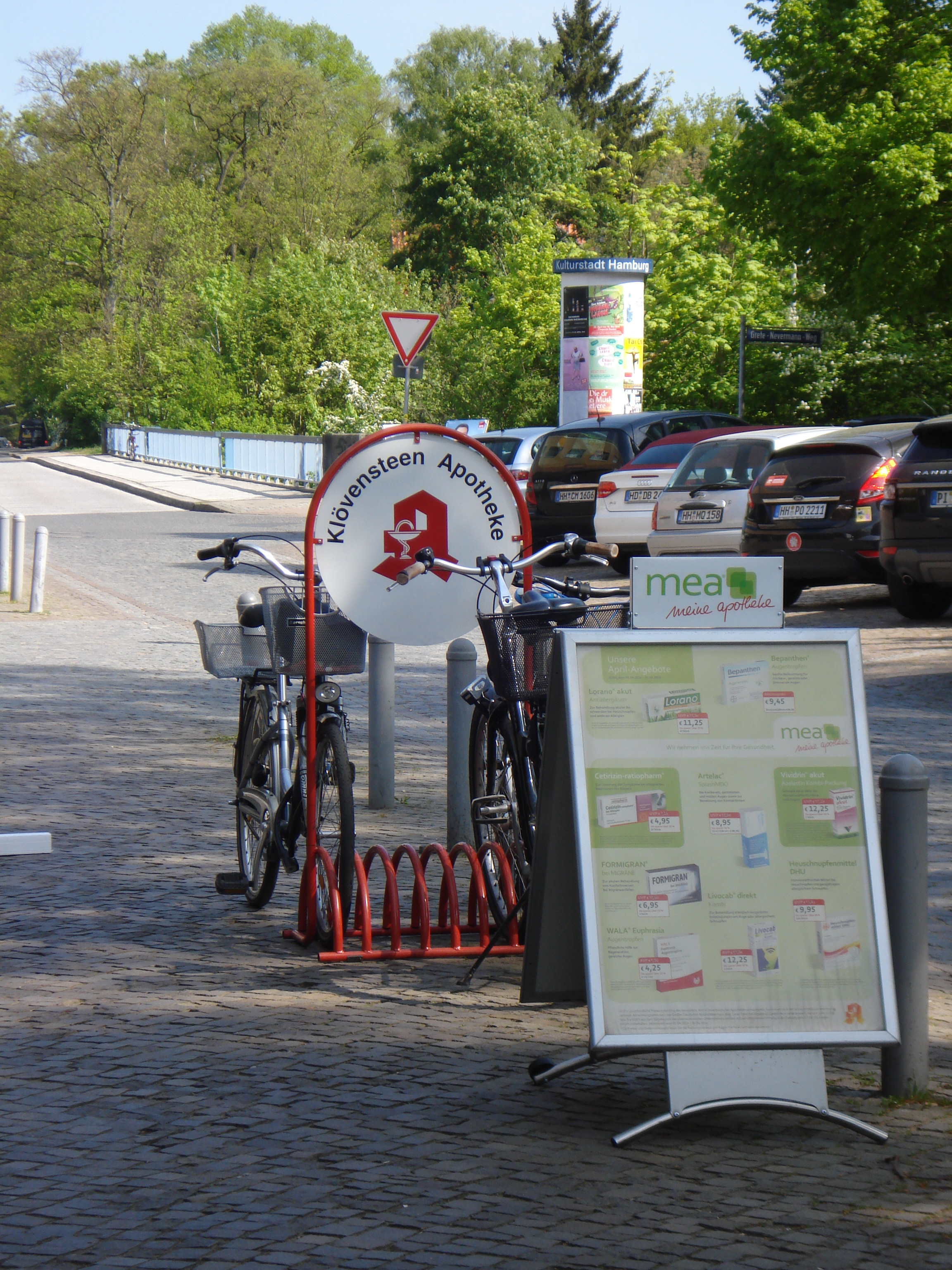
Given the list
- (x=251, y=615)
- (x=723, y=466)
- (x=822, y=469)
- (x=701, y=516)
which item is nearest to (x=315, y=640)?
(x=251, y=615)

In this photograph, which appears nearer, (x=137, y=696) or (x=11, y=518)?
(x=137, y=696)

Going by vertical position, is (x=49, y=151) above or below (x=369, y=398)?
above

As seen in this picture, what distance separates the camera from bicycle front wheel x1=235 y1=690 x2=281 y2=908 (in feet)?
19.3

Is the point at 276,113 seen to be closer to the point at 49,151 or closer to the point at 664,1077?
the point at 49,151

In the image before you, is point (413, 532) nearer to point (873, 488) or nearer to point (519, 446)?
point (873, 488)

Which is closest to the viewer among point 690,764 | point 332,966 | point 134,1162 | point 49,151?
point 134,1162

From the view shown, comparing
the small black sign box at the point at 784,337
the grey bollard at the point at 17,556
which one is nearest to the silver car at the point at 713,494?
the small black sign box at the point at 784,337

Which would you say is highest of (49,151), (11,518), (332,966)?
(49,151)

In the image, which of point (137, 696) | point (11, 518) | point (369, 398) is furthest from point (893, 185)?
point (369, 398)

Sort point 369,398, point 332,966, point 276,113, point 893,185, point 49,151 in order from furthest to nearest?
point 276,113 → point 49,151 → point 369,398 → point 893,185 → point 332,966

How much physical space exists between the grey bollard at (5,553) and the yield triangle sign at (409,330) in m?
6.78

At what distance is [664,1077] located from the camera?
4160 millimetres

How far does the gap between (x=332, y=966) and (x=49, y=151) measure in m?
66.9

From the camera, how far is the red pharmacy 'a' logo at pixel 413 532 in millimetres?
5777
